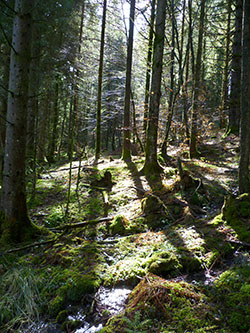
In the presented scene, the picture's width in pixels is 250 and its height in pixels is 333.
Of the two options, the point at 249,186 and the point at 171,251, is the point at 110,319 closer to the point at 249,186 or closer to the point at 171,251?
the point at 171,251

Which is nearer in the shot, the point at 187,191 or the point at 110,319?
the point at 110,319

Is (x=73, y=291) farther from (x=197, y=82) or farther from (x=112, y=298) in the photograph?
(x=197, y=82)

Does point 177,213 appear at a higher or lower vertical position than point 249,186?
lower

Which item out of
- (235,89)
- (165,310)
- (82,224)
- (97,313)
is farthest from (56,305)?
(235,89)

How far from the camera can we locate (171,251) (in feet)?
11.7

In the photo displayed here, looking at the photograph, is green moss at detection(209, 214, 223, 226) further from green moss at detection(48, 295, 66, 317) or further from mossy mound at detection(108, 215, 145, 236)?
green moss at detection(48, 295, 66, 317)

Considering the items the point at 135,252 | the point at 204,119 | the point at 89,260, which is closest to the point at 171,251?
the point at 135,252

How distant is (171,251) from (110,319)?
1459mm

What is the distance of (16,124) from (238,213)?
4.42 m

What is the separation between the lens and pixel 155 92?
7.60 m

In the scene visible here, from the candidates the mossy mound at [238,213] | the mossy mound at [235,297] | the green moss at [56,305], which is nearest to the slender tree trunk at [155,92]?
the mossy mound at [238,213]

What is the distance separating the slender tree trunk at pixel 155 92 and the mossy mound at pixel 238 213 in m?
3.75

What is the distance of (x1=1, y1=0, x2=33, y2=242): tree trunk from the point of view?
4.16 meters

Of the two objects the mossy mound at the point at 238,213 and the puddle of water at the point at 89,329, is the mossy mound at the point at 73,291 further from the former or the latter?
the mossy mound at the point at 238,213
